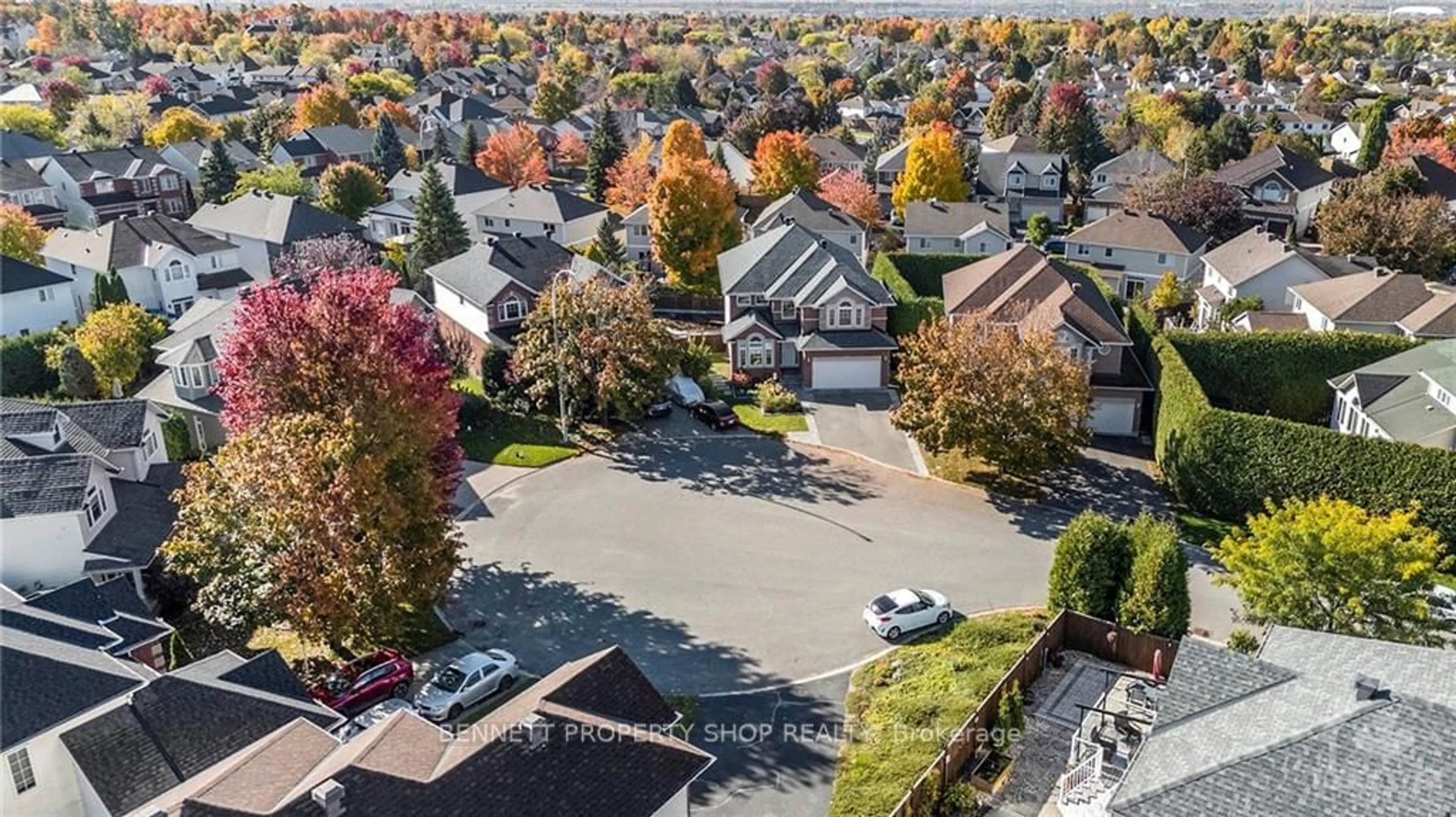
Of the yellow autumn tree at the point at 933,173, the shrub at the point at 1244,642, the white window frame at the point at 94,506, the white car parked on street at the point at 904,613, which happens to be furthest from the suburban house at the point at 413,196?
the shrub at the point at 1244,642

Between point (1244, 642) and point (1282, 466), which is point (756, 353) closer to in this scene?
point (1282, 466)

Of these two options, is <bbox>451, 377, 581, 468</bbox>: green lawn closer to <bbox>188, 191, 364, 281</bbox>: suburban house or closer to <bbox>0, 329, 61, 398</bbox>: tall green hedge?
<bbox>0, 329, 61, 398</bbox>: tall green hedge

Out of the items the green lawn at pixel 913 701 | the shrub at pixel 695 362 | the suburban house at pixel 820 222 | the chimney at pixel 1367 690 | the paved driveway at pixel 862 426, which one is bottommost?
the green lawn at pixel 913 701

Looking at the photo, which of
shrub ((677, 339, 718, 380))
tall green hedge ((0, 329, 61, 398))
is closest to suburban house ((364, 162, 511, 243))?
tall green hedge ((0, 329, 61, 398))

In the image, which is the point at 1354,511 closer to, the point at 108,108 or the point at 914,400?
the point at 914,400

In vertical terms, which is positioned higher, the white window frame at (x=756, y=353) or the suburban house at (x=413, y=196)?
the suburban house at (x=413, y=196)

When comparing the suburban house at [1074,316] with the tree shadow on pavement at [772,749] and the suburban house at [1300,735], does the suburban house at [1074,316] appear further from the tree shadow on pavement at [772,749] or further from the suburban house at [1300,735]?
the suburban house at [1300,735]
